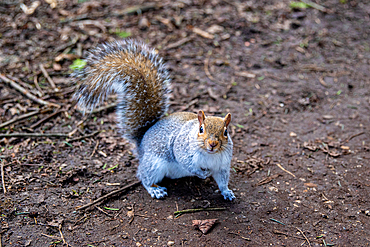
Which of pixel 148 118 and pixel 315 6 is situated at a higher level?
pixel 148 118

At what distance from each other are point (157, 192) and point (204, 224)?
559mm

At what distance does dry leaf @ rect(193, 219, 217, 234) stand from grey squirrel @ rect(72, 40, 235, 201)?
1.16ft

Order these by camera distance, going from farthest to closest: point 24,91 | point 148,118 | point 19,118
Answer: point 24,91, point 19,118, point 148,118

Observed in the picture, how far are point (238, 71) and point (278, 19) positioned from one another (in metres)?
1.80

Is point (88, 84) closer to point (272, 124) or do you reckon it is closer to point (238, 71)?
point (272, 124)

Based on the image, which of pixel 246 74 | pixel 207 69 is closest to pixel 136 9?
pixel 207 69

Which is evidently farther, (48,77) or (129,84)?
(48,77)

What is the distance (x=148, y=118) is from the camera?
3145 mm

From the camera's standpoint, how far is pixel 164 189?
3.07 meters

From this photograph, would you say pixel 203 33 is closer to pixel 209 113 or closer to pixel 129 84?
pixel 209 113

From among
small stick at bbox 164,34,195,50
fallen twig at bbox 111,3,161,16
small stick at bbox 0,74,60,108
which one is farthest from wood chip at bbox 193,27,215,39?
small stick at bbox 0,74,60,108

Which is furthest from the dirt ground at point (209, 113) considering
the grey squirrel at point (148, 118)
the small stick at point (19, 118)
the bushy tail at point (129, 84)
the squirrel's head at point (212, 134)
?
the squirrel's head at point (212, 134)

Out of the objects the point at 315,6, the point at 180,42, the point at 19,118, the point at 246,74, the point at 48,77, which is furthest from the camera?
the point at 315,6

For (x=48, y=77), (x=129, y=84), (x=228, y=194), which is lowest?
(x=228, y=194)
